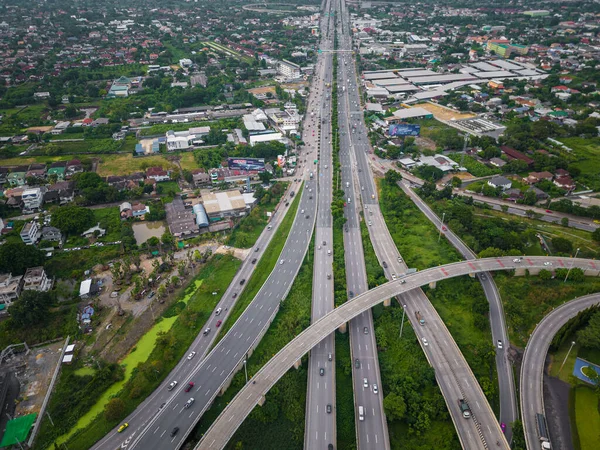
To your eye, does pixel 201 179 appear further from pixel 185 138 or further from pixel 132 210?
pixel 185 138

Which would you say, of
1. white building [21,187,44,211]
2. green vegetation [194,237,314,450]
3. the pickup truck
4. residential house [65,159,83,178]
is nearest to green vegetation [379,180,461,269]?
green vegetation [194,237,314,450]

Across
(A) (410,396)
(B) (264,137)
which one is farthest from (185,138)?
(A) (410,396)

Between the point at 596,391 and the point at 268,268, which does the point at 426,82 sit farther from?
the point at 596,391

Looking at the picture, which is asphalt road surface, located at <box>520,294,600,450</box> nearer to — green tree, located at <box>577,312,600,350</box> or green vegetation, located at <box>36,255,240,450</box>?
green tree, located at <box>577,312,600,350</box>

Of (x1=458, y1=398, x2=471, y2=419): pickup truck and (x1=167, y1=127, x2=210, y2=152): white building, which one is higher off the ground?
(x1=167, y1=127, x2=210, y2=152): white building

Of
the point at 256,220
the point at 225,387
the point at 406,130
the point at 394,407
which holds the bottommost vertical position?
the point at 225,387

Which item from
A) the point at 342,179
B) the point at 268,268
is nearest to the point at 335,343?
the point at 268,268
